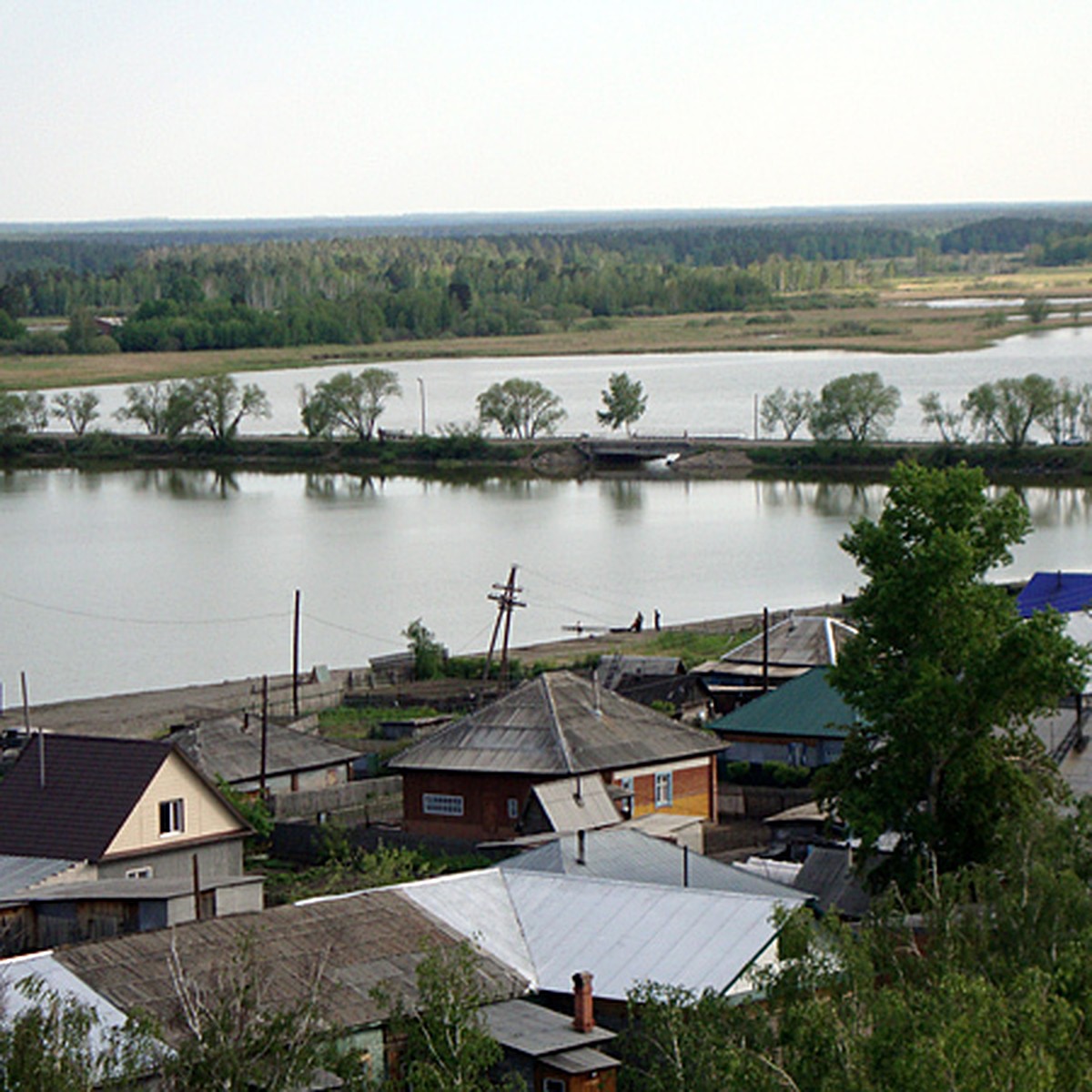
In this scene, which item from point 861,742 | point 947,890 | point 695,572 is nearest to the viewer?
point 947,890

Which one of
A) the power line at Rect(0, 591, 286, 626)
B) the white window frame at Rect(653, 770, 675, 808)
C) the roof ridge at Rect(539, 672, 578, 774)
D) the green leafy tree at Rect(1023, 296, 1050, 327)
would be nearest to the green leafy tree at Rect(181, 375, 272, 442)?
the power line at Rect(0, 591, 286, 626)

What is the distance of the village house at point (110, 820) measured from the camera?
16.5 m

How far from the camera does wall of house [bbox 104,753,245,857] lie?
663 inches

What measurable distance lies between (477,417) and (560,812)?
58885mm

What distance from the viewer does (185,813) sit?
1723 cm

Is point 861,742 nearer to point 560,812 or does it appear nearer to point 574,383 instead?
point 560,812

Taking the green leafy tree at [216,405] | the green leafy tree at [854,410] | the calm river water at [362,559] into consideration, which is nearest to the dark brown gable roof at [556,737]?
the calm river water at [362,559]

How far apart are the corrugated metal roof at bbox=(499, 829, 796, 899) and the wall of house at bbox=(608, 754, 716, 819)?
5.21 meters

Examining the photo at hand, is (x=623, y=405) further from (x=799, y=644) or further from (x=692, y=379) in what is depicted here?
(x=799, y=644)

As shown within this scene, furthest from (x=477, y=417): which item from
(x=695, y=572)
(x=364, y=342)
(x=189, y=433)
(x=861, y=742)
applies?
(x=861, y=742)

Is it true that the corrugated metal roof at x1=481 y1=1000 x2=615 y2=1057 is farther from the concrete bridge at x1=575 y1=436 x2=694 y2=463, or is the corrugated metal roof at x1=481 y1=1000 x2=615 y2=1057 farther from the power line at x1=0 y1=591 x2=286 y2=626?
the concrete bridge at x1=575 y1=436 x2=694 y2=463

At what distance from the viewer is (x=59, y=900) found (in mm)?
14523

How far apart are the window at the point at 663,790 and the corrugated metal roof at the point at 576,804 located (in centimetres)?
114

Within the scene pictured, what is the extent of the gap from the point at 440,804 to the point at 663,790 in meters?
2.23
